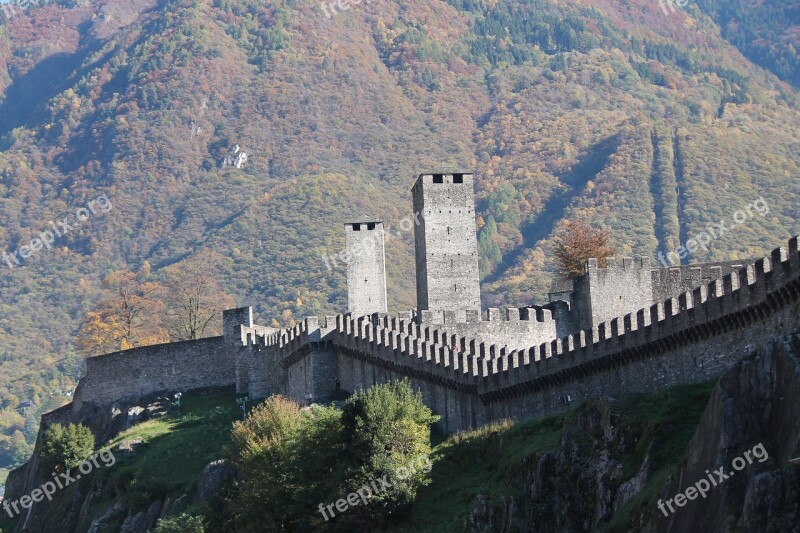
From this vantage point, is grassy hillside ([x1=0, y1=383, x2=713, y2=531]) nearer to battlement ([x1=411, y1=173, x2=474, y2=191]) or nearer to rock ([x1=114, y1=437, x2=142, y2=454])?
rock ([x1=114, y1=437, x2=142, y2=454])

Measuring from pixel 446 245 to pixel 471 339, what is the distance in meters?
10.6

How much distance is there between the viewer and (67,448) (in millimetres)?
76438

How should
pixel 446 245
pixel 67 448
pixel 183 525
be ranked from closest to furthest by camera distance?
pixel 183 525
pixel 446 245
pixel 67 448

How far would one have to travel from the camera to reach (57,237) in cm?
19100

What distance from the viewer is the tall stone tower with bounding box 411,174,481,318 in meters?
70.7

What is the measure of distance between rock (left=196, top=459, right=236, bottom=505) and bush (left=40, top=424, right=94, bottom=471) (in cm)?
1451

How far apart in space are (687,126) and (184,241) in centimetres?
5209

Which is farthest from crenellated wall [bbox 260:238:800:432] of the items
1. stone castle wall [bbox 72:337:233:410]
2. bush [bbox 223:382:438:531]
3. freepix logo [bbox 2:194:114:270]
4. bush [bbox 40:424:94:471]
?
freepix logo [bbox 2:194:114:270]

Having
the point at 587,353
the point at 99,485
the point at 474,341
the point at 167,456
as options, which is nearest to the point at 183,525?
the point at 474,341

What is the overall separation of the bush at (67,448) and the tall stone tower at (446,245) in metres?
16.6

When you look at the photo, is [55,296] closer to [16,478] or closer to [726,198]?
[726,198]

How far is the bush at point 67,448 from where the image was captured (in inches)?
3000

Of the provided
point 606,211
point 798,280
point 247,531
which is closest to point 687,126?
point 606,211

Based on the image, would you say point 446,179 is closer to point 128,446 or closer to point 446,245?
point 446,245
